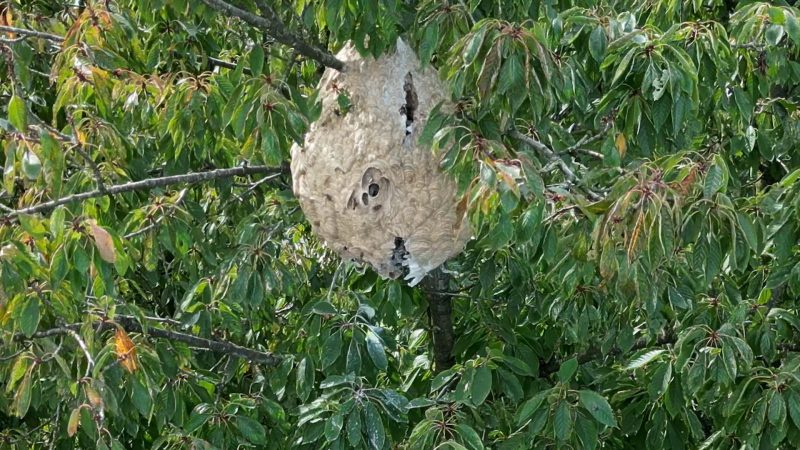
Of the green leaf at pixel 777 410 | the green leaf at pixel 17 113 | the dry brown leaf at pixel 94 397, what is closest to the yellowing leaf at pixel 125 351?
the dry brown leaf at pixel 94 397

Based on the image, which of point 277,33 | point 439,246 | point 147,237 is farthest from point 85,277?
point 439,246

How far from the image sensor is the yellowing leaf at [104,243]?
2871 millimetres

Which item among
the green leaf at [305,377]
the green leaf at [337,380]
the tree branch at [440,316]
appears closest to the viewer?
the green leaf at [337,380]

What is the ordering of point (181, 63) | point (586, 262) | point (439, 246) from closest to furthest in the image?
point (586, 262) → point (439, 246) → point (181, 63)

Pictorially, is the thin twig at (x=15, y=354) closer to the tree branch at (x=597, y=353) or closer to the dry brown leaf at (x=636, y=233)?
the dry brown leaf at (x=636, y=233)

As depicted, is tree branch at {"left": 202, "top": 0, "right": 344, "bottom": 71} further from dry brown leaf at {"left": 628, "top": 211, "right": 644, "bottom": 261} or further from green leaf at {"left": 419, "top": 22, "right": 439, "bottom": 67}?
dry brown leaf at {"left": 628, "top": 211, "right": 644, "bottom": 261}

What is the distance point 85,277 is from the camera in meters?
3.09

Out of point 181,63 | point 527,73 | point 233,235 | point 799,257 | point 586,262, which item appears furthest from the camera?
point 233,235

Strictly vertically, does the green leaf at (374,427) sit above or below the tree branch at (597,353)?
above

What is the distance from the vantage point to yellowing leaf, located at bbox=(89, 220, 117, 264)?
9.42 feet

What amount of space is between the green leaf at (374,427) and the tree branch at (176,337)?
26.1 inches

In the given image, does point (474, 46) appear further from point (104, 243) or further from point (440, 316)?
point (440, 316)

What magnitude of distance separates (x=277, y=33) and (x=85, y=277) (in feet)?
2.80

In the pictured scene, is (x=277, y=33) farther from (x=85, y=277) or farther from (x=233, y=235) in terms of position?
(x=233, y=235)
